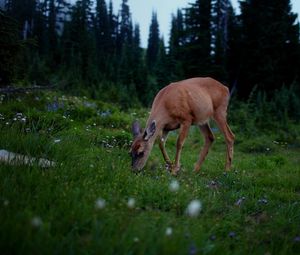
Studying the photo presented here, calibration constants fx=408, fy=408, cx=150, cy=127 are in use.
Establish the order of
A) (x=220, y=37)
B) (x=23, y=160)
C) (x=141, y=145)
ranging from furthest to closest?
(x=220, y=37), (x=141, y=145), (x=23, y=160)

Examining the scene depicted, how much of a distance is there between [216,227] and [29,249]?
2.13 metres

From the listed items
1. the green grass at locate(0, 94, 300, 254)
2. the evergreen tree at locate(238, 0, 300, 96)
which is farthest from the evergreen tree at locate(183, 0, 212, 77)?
the green grass at locate(0, 94, 300, 254)

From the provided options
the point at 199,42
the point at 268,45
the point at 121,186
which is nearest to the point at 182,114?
the point at 121,186

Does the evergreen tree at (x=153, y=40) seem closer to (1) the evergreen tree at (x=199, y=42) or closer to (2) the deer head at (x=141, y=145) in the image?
(1) the evergreen tree at (x=199, y=42)

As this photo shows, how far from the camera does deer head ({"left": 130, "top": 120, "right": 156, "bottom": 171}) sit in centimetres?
726

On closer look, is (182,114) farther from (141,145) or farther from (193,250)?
(193,250)

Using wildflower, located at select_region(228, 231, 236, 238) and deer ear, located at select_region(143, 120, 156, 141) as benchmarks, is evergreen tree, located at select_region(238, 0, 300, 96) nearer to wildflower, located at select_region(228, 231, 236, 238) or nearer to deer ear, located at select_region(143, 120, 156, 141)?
deer ear, located at select_region(143, 120, 156, 141)

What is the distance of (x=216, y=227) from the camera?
13.8 ft

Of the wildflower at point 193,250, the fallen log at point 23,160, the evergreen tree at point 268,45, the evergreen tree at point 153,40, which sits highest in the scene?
the evergreen tree at point 153,40

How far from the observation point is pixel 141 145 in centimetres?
761

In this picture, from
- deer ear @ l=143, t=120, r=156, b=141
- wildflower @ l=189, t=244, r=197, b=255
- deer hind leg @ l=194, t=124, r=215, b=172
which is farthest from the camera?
deer hind leg @ l=194, t=124, r=215, b=172

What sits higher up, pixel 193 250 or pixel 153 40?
pixel 153 40

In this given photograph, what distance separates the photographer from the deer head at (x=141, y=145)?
7259 mm

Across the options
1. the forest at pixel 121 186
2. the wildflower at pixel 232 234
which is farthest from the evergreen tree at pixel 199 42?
the wildflower at pixel 232 234
